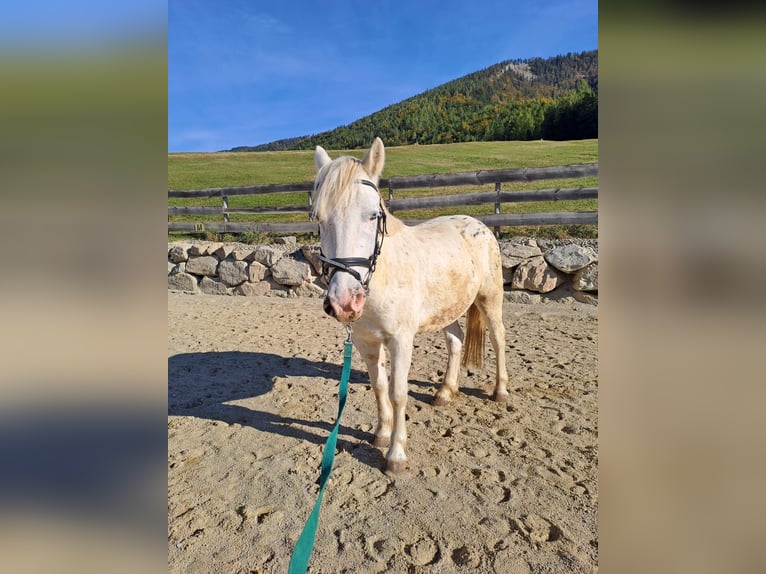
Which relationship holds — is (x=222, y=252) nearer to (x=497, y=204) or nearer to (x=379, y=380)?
(x=497, y=204)

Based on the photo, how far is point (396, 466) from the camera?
2.61m

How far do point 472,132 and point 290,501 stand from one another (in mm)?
45342

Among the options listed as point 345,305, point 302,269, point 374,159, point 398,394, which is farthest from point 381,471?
point 302,269

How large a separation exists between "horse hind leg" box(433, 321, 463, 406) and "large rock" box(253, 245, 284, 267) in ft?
16.0

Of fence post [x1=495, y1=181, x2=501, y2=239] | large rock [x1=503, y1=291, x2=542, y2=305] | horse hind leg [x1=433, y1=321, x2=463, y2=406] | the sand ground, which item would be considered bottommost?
the sand ground

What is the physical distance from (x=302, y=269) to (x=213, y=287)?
6.56 feet

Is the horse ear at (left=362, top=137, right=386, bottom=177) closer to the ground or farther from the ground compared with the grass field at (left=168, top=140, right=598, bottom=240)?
closer to the ground

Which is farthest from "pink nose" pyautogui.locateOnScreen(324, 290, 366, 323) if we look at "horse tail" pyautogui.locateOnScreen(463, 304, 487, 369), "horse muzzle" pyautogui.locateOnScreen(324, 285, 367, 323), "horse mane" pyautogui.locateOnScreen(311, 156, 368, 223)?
"horse tail" pyautogui.locateOnScreen(463, 304, 487, 369)

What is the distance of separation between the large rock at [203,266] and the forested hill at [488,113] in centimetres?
2528

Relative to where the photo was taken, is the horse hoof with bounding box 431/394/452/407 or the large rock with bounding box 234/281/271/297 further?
the large rock with bounding box 234/281/271/297

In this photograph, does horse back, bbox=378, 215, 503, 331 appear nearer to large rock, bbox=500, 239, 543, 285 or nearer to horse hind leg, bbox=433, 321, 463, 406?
horse hind leg, bbox=433, 321, 463, 406

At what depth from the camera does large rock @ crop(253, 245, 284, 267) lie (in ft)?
25.6

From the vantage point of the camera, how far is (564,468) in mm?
2564
